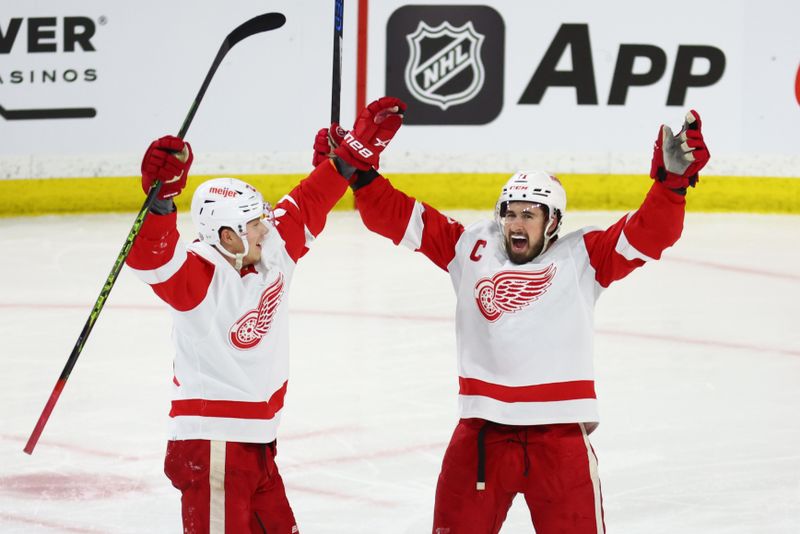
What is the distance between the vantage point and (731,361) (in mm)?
5547

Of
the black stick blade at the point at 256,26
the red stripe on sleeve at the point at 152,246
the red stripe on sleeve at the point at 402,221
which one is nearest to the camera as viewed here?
the red stripe on sleeve at the point at 152,246

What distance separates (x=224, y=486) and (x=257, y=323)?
1.16 feet

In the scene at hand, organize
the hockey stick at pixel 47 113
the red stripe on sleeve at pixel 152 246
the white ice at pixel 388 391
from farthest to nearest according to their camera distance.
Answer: the hockey stick at pixel 47 113
the white ice at pixel 388 391
the red stripe on sleeve at pixel 152 246

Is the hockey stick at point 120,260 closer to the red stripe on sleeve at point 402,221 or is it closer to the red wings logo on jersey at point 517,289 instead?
the red stripe on sleeve at point 402,221

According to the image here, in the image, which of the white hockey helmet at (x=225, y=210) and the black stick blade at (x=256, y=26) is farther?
the black stick blade at (x=256, y=26)

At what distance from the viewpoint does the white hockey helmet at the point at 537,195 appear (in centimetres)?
324

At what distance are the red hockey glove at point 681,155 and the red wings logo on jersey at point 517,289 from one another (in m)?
0.32

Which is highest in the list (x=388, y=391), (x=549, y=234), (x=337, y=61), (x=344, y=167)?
(x=337, y=61)

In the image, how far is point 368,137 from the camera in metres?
3.43

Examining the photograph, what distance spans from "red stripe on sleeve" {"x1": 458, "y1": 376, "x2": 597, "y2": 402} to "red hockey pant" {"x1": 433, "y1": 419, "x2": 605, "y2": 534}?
0.21ft

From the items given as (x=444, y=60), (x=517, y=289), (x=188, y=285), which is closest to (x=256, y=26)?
(x=188, y=285)

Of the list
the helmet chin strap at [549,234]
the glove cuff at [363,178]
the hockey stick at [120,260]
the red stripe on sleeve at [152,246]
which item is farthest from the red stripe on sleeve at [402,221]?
the red stripe on sleeve at [152,246]

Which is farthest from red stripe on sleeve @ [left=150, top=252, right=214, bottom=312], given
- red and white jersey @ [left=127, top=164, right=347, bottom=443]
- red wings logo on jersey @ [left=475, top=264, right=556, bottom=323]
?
red wings logo on jersey @ [left=475, top=264, right=556, bottom=323]

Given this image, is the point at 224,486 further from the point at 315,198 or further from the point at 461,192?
the point at 461,192
